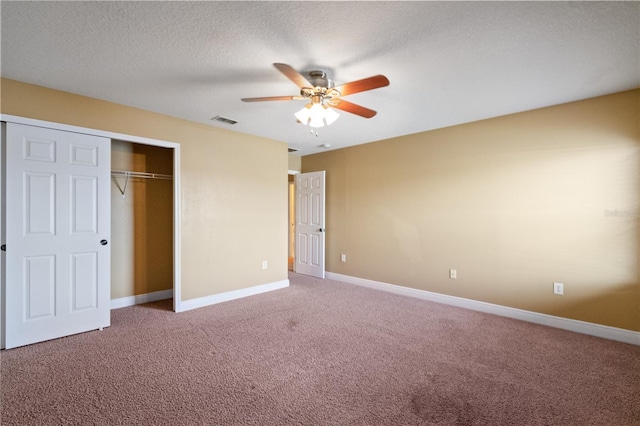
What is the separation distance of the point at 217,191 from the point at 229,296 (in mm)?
1571

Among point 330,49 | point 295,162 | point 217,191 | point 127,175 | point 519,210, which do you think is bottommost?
point 519,210

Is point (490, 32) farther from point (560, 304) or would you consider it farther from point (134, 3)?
point (560, 304)

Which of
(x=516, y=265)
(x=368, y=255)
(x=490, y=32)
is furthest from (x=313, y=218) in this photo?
(x=490, y=32)

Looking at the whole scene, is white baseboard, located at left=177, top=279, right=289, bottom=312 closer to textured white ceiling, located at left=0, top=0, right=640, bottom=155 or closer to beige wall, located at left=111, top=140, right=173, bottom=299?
beige wall, located at left=111, top=140, right=173, bottom=299

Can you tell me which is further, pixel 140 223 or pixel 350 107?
pixel 140 223

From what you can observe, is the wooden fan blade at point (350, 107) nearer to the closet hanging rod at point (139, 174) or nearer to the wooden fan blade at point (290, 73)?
the wooden fan blade at point (290, 73)

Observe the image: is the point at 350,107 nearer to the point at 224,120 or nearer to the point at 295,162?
the point at 224,120

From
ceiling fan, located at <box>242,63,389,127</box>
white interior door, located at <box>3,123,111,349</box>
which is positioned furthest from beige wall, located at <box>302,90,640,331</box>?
white interior door, located at <box>3,123,111,349</box>

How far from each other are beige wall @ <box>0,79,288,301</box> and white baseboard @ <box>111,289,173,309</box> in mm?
740

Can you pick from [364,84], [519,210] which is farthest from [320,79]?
[519,210]

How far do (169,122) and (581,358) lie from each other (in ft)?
16.8

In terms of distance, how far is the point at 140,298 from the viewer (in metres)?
4.17

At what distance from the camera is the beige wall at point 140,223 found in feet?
13.0

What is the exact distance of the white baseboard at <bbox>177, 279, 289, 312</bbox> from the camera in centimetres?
393
